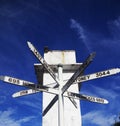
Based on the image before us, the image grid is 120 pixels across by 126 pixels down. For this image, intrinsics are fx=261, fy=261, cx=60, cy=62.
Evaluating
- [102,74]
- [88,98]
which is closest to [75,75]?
[102,74]

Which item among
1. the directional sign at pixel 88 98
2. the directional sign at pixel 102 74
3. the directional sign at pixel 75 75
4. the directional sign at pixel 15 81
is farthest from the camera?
the directional sign at pixel 88 98

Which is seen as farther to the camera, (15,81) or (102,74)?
(102,74)

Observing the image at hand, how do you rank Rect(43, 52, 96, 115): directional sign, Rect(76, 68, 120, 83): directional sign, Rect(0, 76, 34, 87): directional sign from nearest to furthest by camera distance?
Rect(43, 52, 96, 115): directional sign < Rect(0, 76, 34, 87): directional sign < Rect(76, 68, 120, 83): directional sign

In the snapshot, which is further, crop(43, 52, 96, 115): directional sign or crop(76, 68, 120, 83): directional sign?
crop(76, 68, 120, 83): directional sign

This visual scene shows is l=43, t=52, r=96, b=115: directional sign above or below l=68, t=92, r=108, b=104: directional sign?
above

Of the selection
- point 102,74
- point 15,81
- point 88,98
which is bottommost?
point 88,98

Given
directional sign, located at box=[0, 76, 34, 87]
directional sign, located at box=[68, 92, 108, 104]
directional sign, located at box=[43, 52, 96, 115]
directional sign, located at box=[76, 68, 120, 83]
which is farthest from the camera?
directional sign, located at box=[68, 92, 108, 104]

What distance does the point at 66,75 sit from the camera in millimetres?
11633

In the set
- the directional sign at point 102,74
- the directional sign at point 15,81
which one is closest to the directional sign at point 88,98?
the directional sign at point 102,74

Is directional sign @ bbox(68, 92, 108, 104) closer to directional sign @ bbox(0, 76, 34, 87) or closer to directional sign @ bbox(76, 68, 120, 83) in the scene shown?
directional sign @ bbox(76, 68, 120, 83)

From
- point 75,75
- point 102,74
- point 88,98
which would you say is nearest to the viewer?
point 75,75

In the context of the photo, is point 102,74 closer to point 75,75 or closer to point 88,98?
point 88,98

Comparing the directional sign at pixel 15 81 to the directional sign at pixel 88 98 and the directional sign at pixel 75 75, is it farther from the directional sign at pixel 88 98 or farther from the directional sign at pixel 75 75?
the directional sign at pixel 88 98

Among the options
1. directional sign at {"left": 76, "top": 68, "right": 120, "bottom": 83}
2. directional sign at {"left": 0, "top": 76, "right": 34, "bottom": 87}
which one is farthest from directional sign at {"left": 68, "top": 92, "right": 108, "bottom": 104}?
directional sign at {"left": 0, "top": 76, "right": 34, "bottom": 87}
